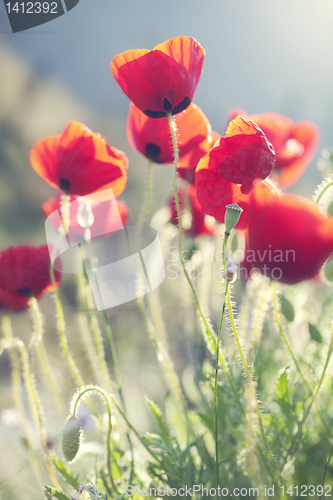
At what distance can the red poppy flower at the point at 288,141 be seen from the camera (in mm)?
498

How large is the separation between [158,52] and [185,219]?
219mm

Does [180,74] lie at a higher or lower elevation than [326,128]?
higher

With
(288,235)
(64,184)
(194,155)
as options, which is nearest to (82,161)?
(64,184)

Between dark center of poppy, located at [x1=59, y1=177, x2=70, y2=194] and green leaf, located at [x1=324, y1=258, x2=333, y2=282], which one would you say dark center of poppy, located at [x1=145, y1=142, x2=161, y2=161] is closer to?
dark center of poppy, located at [x1=59, y1=177, x2=70, y2=194]

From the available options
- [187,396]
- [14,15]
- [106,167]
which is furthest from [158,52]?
[187,396]

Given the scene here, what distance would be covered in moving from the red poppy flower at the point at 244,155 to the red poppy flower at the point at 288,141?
169 millimetres

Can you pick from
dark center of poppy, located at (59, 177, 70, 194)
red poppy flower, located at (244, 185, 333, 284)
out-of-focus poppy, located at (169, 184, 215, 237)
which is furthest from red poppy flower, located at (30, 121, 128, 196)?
red poppy flower, located at (244, 185, 333, 284)

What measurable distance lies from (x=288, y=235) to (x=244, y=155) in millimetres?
86

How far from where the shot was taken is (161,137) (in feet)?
1.54

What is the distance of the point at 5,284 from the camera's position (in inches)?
16.7

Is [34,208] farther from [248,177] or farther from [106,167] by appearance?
[248,177]

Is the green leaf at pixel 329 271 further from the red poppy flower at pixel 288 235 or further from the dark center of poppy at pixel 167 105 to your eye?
the dark center of poppy at pixel 167 105

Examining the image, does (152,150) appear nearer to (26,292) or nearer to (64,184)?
(64,184)

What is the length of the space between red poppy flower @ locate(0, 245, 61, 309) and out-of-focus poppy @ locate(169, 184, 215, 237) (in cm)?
19
